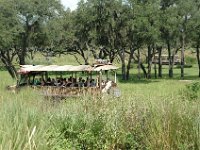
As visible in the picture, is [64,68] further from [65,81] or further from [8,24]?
[8,24]

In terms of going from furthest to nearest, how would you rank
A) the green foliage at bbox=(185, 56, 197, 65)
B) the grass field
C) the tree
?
the green foliage at bbox=(185, 56, 197, 65) → the tree → the grass field

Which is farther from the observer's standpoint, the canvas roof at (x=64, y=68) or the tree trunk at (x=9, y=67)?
the tree trunk at (x=9, y=67)

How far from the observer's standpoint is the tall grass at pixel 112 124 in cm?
616

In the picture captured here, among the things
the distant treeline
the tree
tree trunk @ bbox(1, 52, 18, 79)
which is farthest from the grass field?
tree trunk @ bbox(1, 52, 18, 79)

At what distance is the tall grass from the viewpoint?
6.16 m

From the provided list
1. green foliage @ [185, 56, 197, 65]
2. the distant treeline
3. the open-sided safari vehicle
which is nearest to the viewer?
the open-sided safari vehicle

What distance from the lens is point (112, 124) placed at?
803cm

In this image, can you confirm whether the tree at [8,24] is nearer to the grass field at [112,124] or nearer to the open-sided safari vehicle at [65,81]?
the open-sided safari vehicle at [65,81]

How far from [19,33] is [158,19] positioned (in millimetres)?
13522

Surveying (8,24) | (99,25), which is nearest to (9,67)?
(8,24)

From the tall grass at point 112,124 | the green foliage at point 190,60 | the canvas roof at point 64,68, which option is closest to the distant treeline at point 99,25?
the canvas roof at point 64,68

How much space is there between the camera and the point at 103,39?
1769 inches

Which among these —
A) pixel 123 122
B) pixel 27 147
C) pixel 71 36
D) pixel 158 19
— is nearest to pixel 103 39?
pixel 71 36

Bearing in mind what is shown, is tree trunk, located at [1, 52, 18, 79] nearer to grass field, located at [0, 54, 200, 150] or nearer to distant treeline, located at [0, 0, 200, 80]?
distant treeline, located at [0, 0, 200, 80]
